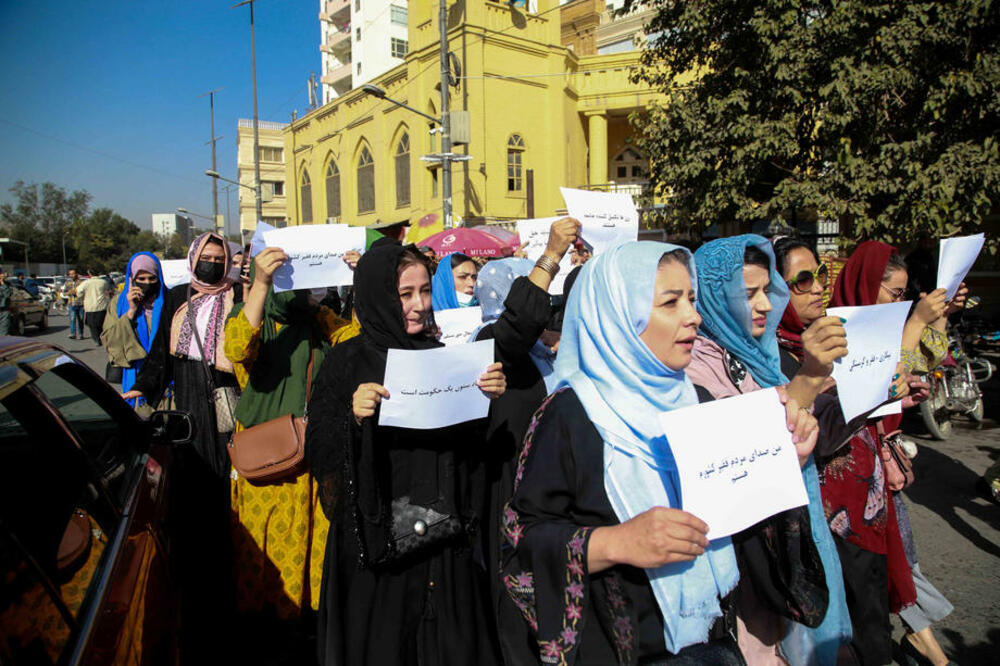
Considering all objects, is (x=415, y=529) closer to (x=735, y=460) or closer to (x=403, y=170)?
(x=735, y=460)

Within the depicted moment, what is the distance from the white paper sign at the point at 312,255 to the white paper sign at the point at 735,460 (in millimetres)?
2147

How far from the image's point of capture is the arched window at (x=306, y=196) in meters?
40.3

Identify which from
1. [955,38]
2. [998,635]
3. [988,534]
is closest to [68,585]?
[998,635]

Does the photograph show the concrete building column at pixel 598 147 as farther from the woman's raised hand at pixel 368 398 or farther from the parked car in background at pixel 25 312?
the woman's raised hand at pixel 368 398

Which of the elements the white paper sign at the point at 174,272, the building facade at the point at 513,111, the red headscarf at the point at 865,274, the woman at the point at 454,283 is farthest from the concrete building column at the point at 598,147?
the red headscarf at the point at 865,274

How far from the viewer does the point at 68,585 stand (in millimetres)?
1605

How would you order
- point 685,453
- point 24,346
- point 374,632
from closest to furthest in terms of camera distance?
1. point 685,453
2. point 24,346
3. point 374,632

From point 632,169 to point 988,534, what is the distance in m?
25.1

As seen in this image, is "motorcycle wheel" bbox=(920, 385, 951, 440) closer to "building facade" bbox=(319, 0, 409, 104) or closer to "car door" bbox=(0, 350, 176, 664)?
"car door" bbox=(0, 350, 176, 664)

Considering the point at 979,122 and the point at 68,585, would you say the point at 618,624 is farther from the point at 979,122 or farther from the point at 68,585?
the point at 979,122

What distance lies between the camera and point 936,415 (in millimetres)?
6863

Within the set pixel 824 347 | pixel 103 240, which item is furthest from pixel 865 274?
pixel 103 240

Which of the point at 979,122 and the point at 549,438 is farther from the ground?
the point at 979,122

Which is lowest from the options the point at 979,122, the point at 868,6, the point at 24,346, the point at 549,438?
the point at 549,438
